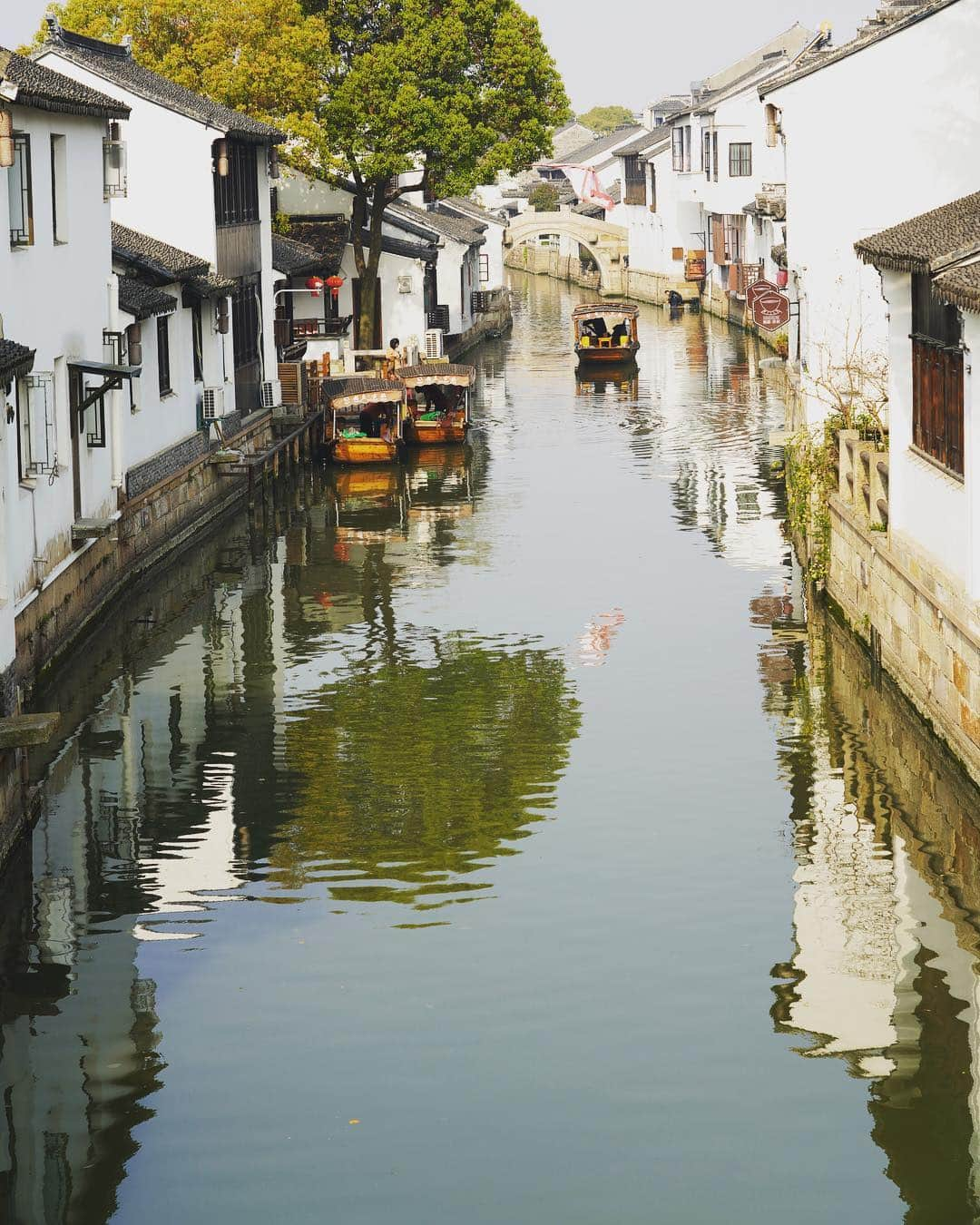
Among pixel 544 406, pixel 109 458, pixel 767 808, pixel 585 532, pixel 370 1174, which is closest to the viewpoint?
pixel 370 1174

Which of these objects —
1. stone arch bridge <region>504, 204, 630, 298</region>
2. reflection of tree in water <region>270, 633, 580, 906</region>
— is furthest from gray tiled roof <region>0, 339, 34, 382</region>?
stone arch bridge <region>504, 204, 630, 298</region>

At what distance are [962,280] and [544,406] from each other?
3997cm

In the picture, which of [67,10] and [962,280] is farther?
[67,10]

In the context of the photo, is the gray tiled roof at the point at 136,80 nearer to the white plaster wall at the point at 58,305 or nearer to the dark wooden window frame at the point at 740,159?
the white plaster wall at the point at 58,305

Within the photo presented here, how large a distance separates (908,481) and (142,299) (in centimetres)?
1616

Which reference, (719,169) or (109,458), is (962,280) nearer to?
(109,458)

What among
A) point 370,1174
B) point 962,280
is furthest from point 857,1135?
point 962,280

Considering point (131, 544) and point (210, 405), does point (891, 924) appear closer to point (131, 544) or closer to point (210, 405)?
point (131, 544)

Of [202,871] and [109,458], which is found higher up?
[109,458]

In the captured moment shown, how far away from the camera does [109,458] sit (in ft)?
100

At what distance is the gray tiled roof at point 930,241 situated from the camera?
18953 mm

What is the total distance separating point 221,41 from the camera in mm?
54969

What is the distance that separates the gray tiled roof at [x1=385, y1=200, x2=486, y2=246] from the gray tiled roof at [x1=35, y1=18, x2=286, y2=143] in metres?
22.9

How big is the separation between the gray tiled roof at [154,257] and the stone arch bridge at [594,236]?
2733 inches
